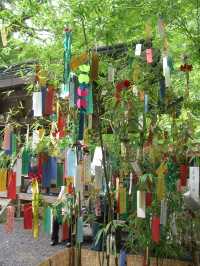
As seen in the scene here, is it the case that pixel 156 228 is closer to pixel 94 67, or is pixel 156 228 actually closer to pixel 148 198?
pixel 148 198

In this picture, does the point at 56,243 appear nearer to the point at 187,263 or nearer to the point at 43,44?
the point at 187,263

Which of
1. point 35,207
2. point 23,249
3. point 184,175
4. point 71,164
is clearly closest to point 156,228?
point 184,175

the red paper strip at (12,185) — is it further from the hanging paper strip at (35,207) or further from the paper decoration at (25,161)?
the hanging paper strip at (35,207)

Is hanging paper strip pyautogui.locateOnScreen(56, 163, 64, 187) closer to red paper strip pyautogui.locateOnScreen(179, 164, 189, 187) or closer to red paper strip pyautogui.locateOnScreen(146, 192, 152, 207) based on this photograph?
red paper strip pyautogui.locateOnScreen(146, 192, 152, 207)

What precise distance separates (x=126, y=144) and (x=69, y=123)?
51cm

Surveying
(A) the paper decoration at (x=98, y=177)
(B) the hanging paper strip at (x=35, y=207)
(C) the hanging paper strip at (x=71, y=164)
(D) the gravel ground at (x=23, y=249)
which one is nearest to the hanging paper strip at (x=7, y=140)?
(B) the hanging paper strip at (x=35, y=207)

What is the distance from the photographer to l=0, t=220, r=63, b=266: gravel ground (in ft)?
17.6

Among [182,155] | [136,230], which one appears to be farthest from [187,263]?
[182,155]

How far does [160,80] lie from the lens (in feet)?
10.6

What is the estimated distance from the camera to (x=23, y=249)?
6.01m

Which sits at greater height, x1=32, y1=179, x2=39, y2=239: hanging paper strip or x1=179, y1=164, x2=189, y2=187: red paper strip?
x1=179, y1=164, x2=189, y2=187: red paper strip

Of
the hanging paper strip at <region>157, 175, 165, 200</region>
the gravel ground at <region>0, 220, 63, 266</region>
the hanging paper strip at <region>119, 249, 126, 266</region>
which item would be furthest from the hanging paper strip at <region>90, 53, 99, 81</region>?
the gravel ground at <region>0, 220, 63, 266</region>

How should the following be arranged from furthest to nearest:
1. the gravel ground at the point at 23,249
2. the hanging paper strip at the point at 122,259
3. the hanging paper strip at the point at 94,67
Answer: the gravel ground at the point at 23,249
the hanging paper strip at the point at 122,259
the hanging paper strip at the point at 94,67

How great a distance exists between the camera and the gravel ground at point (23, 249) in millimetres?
5359
